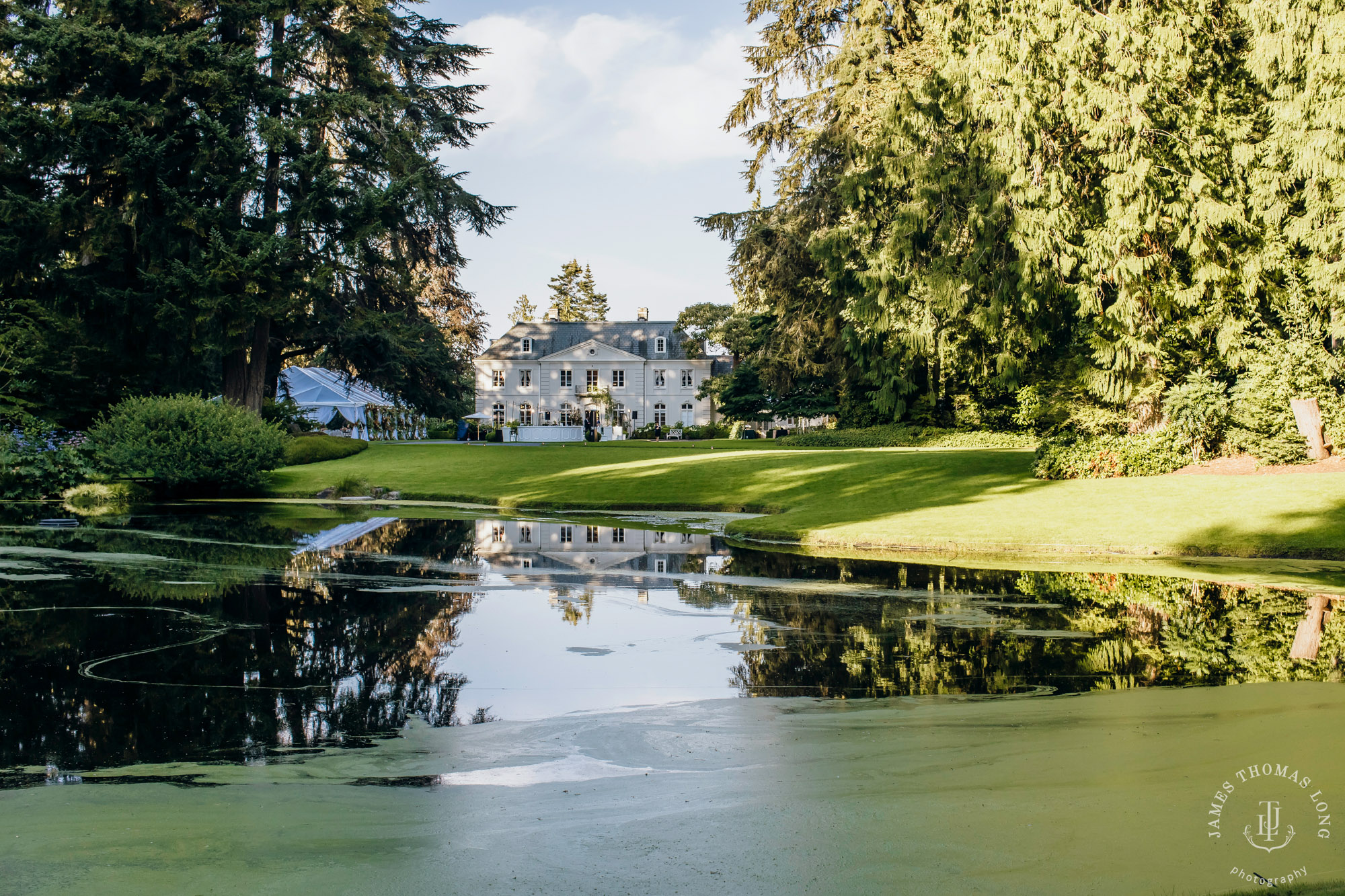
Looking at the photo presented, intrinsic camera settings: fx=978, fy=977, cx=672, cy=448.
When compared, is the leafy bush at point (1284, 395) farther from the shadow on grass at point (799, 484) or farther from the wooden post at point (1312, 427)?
the shadow on grass at point (799, 484)

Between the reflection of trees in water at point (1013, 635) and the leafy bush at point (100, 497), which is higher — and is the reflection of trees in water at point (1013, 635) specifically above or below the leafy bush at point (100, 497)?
Result: below

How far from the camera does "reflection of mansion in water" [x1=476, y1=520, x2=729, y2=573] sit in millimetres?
12898

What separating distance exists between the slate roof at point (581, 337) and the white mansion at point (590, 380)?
0.10 m

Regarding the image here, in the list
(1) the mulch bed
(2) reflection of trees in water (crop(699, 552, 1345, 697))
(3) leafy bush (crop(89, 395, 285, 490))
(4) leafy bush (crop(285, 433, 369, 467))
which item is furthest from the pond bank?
(4) leafy bush (crop(285, 433, 369, 467))

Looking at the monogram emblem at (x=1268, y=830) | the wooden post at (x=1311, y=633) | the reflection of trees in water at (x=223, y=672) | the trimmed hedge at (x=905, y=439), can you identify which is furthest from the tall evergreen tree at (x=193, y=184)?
the monogram emblem at (x=1268, y=830)

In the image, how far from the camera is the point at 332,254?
29.2 metres

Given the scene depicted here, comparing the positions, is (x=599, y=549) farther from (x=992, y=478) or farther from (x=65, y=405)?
(x=65, y=405)

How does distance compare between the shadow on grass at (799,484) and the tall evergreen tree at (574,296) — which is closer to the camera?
the shadow on grass at (799,484)

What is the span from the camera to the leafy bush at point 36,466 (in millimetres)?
20594

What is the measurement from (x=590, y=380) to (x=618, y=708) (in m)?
73.8

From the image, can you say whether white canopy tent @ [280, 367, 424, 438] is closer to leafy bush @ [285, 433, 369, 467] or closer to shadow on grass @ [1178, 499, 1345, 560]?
leafy bush @ [285, 433, 369, 467]

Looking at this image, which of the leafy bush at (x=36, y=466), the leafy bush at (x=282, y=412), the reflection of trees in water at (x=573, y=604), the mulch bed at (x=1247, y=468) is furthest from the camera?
the leafy bush at (x=282, y=412)

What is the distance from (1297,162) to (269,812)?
20775 millimetres

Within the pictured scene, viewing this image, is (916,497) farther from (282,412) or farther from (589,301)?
(589,301)
